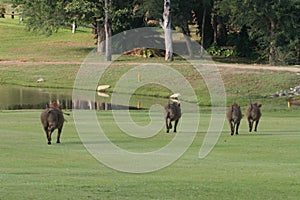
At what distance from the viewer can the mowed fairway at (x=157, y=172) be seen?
12.8 meters

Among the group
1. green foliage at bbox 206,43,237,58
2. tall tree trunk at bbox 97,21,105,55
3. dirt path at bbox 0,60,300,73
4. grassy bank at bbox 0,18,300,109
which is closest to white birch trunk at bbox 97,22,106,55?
tall tree trunk at bbox 97,21,105,55

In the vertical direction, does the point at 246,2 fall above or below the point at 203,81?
above

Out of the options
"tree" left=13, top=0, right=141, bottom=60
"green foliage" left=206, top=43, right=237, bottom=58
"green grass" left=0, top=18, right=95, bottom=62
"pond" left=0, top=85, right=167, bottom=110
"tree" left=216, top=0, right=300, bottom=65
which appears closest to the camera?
"pond" left=0, top=85, right=167, bottom=110

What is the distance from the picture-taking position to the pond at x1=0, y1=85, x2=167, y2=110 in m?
43.2

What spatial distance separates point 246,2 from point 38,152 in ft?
149

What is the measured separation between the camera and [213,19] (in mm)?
75000

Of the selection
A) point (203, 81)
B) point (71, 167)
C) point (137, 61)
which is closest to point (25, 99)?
point (203, 81)

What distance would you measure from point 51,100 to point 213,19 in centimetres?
3120

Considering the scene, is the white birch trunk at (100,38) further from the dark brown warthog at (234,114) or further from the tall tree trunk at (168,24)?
the dark brown warthog at (234,114)

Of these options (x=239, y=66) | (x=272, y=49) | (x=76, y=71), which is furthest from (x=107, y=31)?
(x=239, y=66)

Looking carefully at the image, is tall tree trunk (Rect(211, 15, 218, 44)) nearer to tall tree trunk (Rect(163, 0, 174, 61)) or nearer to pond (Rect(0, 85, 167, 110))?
tall tree trunk (Rect(163, 0, 174, 61))

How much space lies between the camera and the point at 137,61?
217ft

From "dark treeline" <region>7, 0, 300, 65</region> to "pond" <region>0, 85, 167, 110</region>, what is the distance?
609 inches

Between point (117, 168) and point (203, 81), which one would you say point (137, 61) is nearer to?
point (203, 81)
